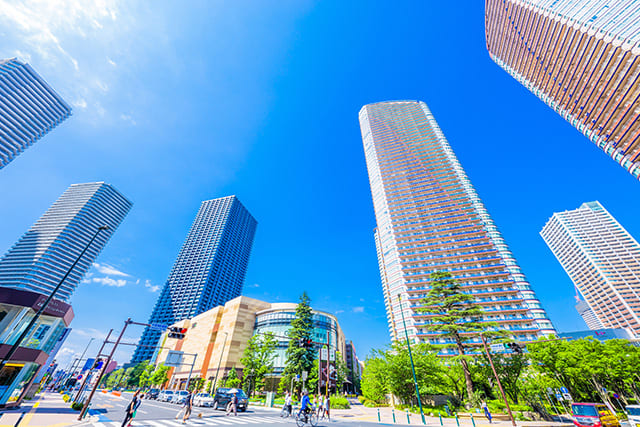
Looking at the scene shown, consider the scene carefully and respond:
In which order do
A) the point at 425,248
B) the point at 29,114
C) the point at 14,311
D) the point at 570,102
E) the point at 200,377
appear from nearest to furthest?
the point at 14,311 → the point at 570,102 → the point at 200,377 → the point at 425,248 → the point at 29,114

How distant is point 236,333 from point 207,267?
8748cm

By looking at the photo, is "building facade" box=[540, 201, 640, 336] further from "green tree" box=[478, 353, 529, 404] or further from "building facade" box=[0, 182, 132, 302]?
"building facade" box=[0, 182, 132, 302]

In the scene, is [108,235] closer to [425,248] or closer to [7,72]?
[7,72]

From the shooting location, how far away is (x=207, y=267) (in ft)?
437

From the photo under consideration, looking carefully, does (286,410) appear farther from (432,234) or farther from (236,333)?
(432,234)

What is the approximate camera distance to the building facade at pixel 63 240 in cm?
10481

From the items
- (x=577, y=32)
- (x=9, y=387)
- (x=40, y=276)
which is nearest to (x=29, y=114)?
(x=40, y=276)

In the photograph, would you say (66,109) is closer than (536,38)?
No

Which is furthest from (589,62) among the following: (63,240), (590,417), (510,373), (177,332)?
(63,240)

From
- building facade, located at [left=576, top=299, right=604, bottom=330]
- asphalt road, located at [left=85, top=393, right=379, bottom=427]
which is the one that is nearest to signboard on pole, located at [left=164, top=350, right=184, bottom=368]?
asphalt road, located at [left=85, top=393, right=379, bottom=427]

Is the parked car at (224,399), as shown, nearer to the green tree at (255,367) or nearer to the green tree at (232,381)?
the green tree at (255,367)

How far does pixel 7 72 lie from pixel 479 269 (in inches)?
6686

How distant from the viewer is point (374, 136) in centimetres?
10394

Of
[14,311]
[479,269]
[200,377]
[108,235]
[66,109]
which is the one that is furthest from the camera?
[108,235]
